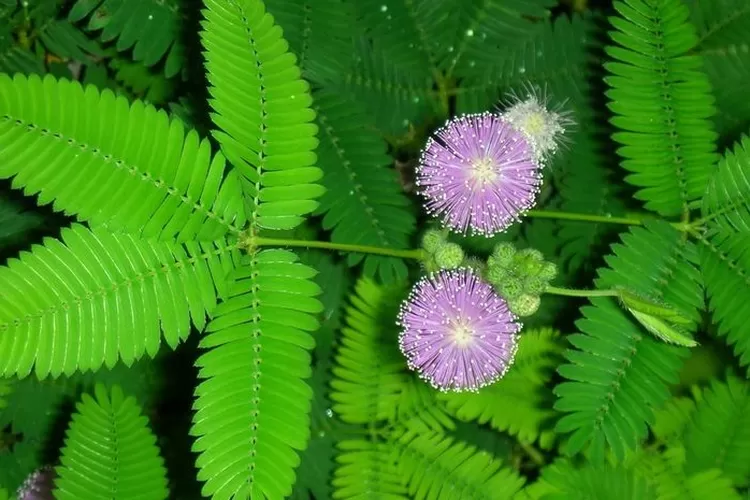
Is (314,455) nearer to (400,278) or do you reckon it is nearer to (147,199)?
(400,278)

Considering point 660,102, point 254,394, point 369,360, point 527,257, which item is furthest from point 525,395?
point 254,394

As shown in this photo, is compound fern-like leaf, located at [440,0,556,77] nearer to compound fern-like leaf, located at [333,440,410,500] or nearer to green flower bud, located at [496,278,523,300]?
green flower bud, located at [496,278,523,300]

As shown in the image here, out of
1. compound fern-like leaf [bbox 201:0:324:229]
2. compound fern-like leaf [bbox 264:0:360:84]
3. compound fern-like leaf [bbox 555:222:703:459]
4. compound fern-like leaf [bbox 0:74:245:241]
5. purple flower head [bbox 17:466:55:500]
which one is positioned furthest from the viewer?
purple flower head [bbox 17:466:55:500]

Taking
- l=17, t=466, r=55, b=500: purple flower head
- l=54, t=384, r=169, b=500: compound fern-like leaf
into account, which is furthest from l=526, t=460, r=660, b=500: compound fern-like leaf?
l=17, t=466, r=55, b=500: purple flower head

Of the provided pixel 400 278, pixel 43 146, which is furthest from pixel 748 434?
pixel 43 146

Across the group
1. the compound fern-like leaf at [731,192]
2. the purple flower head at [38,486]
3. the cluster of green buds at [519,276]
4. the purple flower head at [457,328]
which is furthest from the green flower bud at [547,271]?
the purple flower head at [38,486]

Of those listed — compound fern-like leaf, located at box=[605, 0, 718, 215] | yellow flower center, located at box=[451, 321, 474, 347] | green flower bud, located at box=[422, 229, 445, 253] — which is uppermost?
compound fern-like leaf, located at box=[605, 0, 718, 215]

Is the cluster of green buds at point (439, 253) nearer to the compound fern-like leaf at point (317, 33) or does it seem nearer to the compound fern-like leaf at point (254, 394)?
the compound fern-like leaf at point (254, 394)
